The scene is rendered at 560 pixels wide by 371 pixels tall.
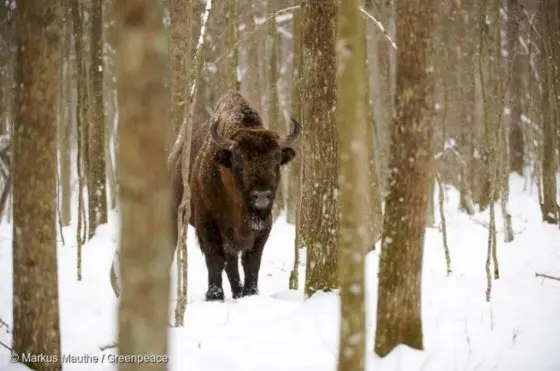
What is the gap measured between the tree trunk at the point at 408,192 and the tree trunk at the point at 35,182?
2.37m

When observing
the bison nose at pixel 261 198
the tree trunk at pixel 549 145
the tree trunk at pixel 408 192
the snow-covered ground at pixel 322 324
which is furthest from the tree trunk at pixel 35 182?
the tree trunk at pixel 549 145

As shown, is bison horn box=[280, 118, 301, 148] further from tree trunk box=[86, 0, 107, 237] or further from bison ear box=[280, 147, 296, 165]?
tree trunk box=[86, 0, 107, 237]

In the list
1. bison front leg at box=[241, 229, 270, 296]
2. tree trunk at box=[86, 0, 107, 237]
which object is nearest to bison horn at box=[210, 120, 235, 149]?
bison front leg at box=[241, 229, 270, 296]

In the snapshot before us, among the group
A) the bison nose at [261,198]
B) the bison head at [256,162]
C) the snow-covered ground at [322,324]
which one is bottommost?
the snow-covered ground at [322,324]

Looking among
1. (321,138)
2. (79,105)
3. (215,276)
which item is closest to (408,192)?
(321,138)

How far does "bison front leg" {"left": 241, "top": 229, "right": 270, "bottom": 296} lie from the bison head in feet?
2.01

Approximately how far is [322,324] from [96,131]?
8617mm

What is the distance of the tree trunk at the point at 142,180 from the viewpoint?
210 centimetres

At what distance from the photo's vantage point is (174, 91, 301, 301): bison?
6.68m

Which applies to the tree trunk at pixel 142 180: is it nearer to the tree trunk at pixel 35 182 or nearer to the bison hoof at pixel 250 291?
the tree trunk at pixel 35 182

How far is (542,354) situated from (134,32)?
3831 millimetres

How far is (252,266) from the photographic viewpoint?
7.64m

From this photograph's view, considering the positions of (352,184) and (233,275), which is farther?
(233,275)

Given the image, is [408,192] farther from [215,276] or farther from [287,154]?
[215,276]
